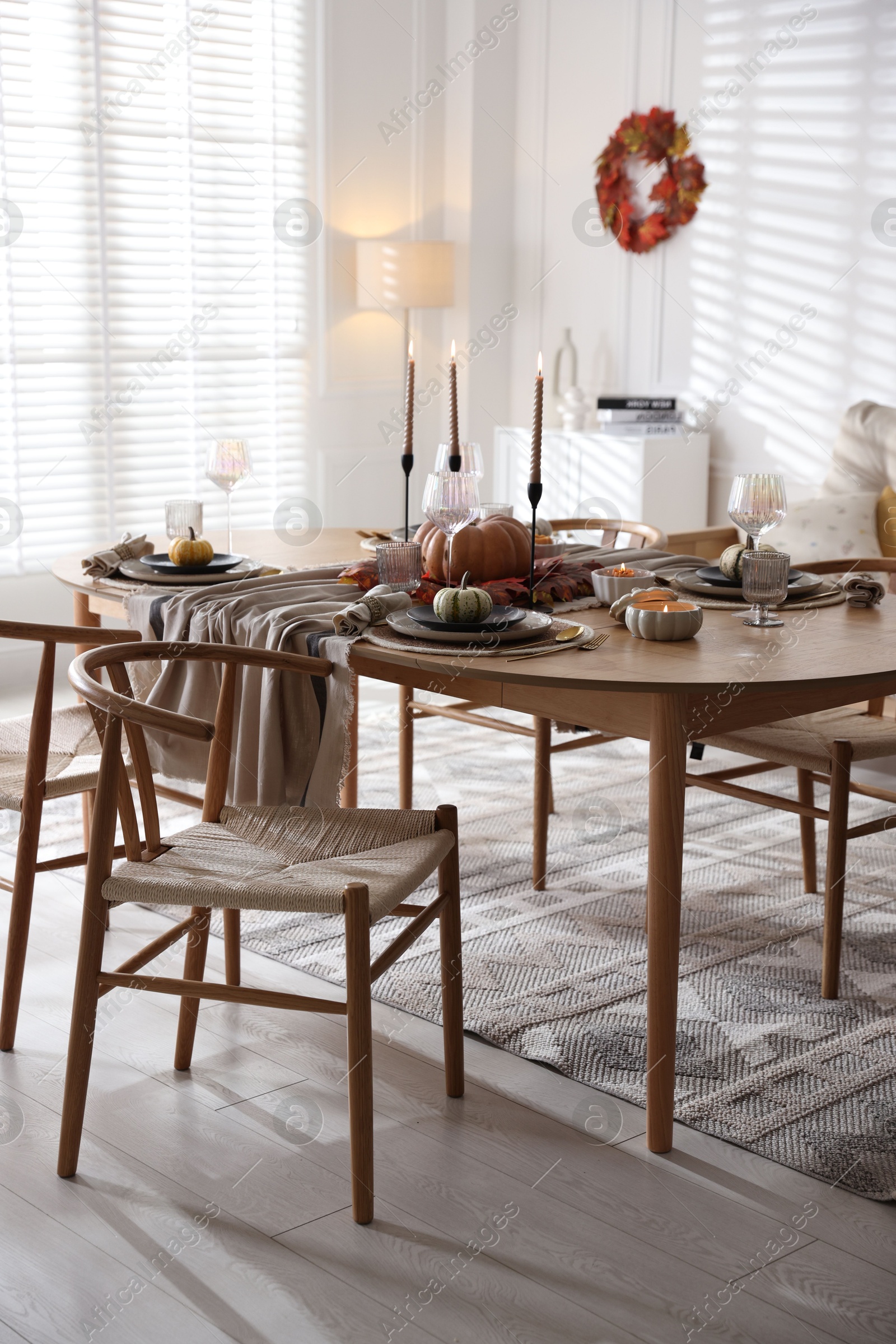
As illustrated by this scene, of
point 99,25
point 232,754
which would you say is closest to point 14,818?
point 232,754

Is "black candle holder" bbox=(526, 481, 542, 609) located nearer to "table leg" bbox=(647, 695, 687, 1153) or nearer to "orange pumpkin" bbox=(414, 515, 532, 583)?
"orange pumpkin" bbox=(414, 515, 532, 583)

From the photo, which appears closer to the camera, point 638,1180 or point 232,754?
point 638,1180

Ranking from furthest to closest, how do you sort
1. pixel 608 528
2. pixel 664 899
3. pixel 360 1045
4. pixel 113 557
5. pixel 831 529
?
pixel 831 529
pixel 608 528
pixel 113 557
pixel 664 899
pixel 360 1045

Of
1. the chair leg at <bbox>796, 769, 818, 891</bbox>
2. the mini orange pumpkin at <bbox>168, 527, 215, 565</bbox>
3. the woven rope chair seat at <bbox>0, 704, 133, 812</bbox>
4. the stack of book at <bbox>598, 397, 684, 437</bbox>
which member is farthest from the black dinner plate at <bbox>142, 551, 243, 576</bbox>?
the stack of book at <bbox>598, 397, 684, 437</bbox>

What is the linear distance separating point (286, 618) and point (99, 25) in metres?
3.29

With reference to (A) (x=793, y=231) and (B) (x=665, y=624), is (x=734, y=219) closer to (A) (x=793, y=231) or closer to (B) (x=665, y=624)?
(A) (x=793, y=231)

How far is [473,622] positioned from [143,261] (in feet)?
10.8

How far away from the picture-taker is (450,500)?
224cm

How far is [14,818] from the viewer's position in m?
3.28

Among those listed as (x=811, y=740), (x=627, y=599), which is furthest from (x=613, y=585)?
(x=811, y=740)

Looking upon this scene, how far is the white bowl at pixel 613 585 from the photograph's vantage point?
7.45ft

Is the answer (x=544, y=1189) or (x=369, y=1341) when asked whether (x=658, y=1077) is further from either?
(x=369, y=1341)

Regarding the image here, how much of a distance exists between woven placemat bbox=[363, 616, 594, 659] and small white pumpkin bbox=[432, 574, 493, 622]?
50 millimetres

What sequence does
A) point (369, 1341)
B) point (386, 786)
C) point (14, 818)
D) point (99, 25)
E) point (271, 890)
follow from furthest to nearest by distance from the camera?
point (99, 25), point (386, 786), point (14, 818), point (271, 890), point (369, 1341)
